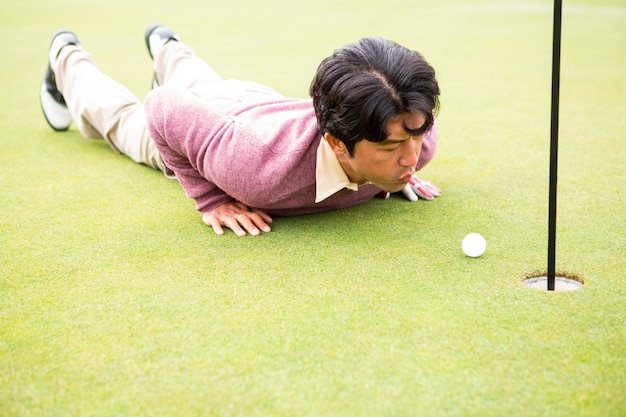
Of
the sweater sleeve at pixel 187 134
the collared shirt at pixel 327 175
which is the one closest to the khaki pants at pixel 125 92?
the sweater sleeve at pixel 187 134

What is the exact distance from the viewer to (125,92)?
11.7 ft

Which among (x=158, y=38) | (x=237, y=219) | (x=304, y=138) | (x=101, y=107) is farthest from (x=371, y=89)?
(x=158, y=38)

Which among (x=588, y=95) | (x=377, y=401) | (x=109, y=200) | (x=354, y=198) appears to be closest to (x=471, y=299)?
(x=377, y=401)

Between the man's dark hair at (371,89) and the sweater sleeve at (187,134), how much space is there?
0.50 m

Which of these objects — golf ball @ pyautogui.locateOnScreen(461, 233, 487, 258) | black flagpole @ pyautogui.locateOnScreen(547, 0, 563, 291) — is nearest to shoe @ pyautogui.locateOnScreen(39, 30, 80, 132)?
golf ball @ pyautogui.locateOnScreen(461, 233, 487, 258)

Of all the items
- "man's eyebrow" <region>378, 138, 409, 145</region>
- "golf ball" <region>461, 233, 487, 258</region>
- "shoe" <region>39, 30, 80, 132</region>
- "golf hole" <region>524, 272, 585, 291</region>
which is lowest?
"golf hole" <region>524, 272, 585, 291</region>

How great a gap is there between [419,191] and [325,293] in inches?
37.2

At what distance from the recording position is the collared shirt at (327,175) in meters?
2.37

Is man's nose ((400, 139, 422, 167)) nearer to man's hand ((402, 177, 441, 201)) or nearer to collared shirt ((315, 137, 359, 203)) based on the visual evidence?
collared shirt ((315, 137, 359, 203))

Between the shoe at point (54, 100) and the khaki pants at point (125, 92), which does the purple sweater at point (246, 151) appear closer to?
the khaki pants at point (125, 92)

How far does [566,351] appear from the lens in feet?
5.43

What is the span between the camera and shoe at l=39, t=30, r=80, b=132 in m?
3.87

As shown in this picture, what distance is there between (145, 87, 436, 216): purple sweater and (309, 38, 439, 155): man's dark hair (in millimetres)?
238

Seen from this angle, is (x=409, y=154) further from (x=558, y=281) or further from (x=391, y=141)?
(x=558, y=281)
